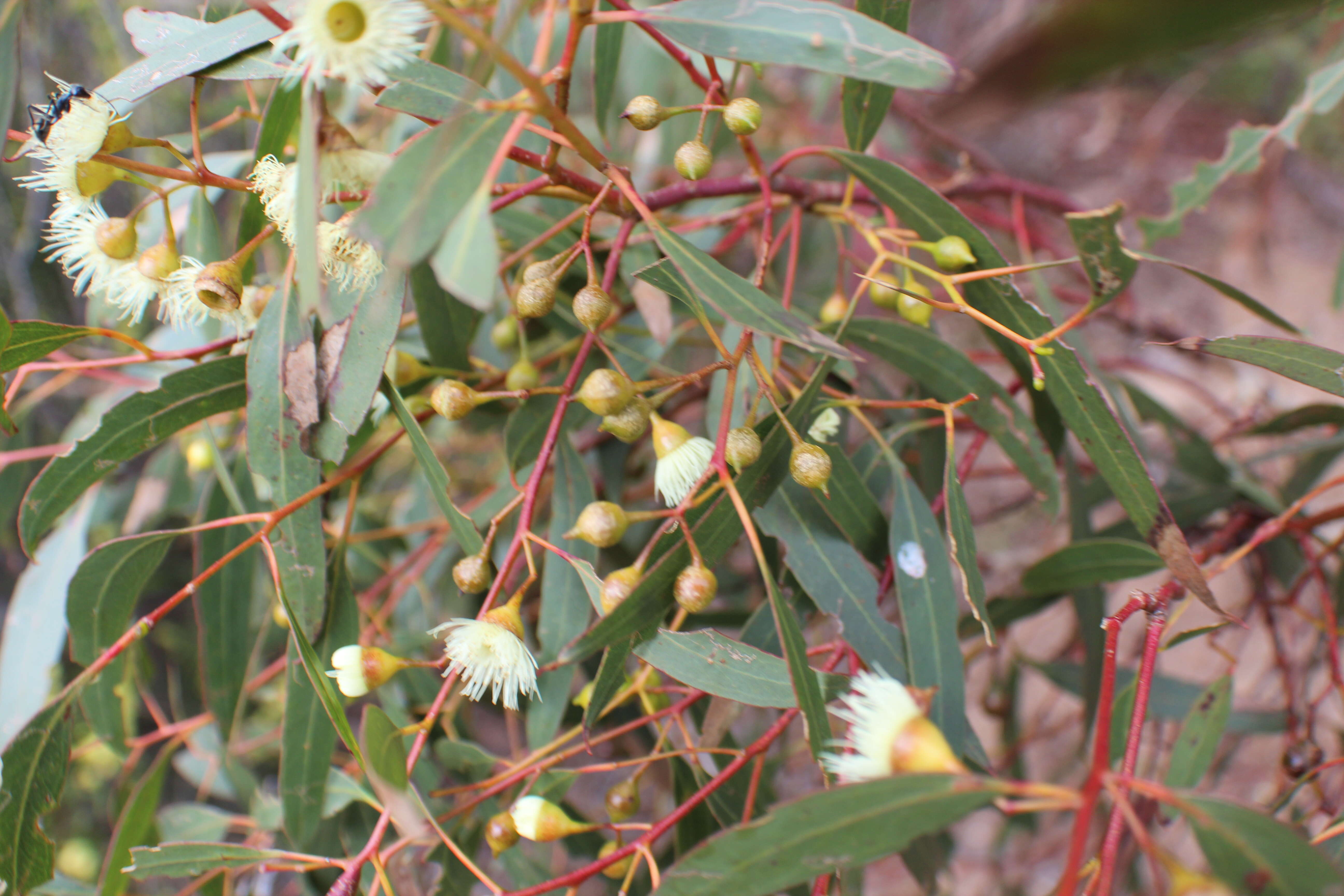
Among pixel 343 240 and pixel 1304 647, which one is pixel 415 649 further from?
pixel 1304 647

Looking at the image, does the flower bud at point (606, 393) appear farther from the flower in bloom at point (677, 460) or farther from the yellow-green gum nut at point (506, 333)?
the yellow-green gum nut at point (506, 333)

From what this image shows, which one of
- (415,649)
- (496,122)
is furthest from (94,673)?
(496,122)

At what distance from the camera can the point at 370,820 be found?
821 millimetres

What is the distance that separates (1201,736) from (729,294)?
0.64 metres

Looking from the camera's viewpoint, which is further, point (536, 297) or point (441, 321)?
point (441, 321)

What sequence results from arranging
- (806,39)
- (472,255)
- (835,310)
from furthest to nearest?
(835,310) → (806,39) → (472,255)

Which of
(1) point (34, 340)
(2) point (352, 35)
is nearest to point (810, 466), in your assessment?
(2) point (352, 35)

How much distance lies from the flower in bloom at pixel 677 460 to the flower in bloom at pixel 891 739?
17 centimetres

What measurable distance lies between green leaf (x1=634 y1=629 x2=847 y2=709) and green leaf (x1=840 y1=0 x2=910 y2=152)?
0.44m

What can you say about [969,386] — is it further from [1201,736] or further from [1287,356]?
[1201,736]

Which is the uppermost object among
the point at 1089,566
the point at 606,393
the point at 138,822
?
the point at 606,393

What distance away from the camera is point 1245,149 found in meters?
0.80

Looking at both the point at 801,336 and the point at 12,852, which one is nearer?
the point at 801,336

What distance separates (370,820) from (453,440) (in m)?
0.71
